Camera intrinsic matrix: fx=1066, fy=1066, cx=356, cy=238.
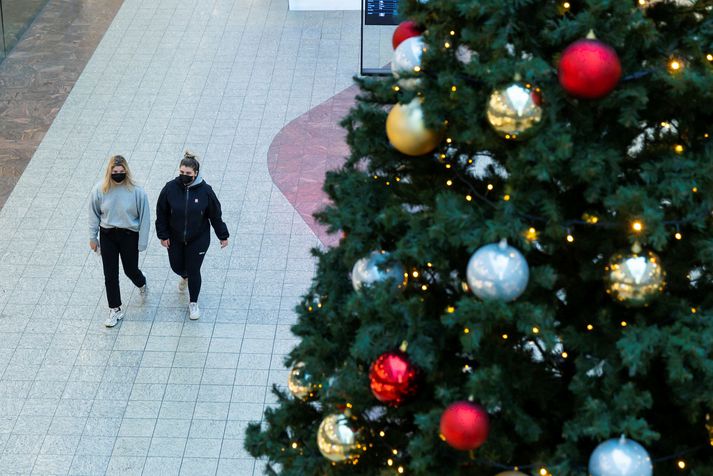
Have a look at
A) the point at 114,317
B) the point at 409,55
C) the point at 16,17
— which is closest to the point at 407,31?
the point at 409,55

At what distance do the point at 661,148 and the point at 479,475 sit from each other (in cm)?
146

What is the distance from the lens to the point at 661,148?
3949 mm

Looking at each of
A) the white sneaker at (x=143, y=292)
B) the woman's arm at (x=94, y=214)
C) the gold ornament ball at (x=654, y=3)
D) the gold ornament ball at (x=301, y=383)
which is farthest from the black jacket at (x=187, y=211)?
the gold ornament ball at (x=654, y=3)

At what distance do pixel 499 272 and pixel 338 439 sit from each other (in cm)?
107

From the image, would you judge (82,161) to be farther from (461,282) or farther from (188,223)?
(461,282)

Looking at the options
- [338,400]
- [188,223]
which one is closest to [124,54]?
[188,223]

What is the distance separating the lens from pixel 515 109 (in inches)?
144

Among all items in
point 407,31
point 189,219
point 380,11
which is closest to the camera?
Answer: point 407,31

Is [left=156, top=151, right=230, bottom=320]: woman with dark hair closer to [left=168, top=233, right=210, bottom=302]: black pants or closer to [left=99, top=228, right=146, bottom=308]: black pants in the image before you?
[left=168, top=233, right=210, bottom=302]: black pants

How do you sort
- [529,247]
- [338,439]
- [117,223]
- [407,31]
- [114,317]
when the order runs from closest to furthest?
[529,247], [338,439], [407,31], [117,223], [114,317]

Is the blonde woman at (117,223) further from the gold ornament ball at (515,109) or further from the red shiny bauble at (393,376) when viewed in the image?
the gold ornament ball at (515,109)

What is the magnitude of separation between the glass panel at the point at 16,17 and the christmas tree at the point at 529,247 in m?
10.6

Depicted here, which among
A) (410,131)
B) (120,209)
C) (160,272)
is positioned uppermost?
(410,131)

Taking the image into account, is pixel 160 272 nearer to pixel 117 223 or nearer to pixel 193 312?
pixel 193 312
